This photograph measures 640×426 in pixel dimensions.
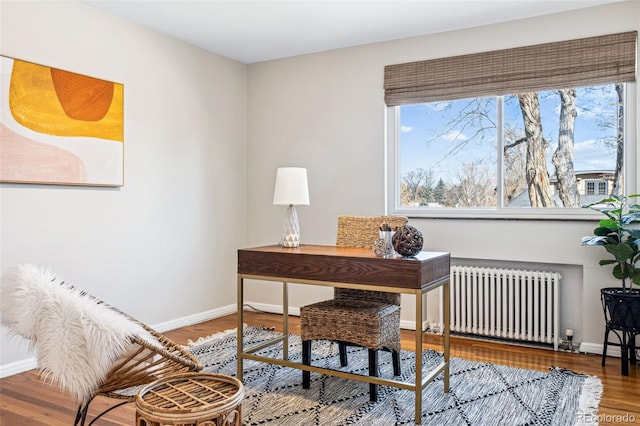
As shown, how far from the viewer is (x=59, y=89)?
3.39 m

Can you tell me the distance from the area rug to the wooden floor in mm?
112

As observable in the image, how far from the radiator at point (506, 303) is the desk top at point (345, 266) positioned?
1.30 metres

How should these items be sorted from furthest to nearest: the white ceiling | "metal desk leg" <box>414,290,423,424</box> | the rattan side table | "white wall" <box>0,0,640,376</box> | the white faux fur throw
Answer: the white ceiling, "white wall" <box>0,0,640,376</box>, "metal desk leg" <box>414,290,423,424</box>, the white faux fur throw, the rattan side table

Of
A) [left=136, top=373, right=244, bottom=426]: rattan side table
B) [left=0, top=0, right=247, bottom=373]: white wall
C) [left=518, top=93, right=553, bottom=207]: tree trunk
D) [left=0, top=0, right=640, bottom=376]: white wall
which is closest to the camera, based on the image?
[left=136, top=373, right=244, bottom=426]: rattan side table

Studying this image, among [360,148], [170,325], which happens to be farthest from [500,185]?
[170,325]

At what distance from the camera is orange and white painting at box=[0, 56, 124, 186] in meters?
3.12

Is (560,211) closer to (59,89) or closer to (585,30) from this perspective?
(585,30)

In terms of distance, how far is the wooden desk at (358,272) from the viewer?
2412 millimetres

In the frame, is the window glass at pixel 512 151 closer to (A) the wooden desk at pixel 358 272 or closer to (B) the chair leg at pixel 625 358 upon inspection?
(B) the chair leg at pixel 625 358

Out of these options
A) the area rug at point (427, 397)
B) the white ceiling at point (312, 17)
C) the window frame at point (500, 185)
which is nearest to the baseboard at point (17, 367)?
the area rug at point (427, 397)

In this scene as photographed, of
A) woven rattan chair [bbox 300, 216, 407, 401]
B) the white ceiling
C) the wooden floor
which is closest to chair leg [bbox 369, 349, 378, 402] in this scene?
woven rattan chair [bbox 300, 216, 407, 401]

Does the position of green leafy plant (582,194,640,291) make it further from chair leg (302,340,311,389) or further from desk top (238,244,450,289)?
chair leg (302,340,311,389)

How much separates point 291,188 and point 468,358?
1.75 m

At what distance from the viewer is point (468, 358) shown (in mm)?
3486
